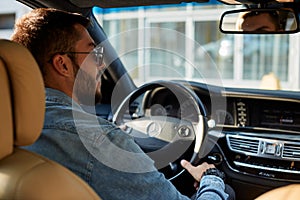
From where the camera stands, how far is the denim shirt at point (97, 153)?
5.81 ft

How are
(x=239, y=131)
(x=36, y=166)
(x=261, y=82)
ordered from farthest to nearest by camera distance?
(x=261, y=82)
(x=239, y=131)
(x=36, y=166)

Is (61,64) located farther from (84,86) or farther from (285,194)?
(285,194)

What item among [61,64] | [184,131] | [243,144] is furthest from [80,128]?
[243,144]

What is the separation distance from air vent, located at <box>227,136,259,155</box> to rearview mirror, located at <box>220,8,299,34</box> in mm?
763

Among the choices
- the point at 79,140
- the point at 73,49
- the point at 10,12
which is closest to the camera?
the point at 79,140

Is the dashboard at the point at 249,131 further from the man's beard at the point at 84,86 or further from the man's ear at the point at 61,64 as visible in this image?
the man's ear at the point at 61,64

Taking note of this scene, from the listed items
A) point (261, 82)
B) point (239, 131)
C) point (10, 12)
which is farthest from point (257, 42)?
point (239, 131)

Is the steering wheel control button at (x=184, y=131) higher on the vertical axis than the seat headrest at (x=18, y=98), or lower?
lower

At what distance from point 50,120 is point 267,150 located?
1836 mm

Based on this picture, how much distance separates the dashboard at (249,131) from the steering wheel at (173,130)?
0.09 metres

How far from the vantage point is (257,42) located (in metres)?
12.2

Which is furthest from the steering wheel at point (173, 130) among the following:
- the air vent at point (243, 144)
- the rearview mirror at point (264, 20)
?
the rearview mirror at point (264, 20)

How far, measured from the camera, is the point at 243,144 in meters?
3.38

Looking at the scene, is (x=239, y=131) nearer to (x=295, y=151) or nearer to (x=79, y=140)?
(x=295, y=151)
